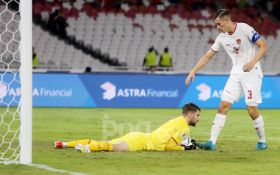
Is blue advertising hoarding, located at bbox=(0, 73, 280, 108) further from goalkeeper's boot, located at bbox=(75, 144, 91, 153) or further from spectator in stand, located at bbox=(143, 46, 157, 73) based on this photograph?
goalkeeper's boot, located at bbox=(75, 144, 91, 153)

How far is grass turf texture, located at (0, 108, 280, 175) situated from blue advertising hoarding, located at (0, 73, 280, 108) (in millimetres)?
4399

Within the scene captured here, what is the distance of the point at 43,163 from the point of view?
33.3ft

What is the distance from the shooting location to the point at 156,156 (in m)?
11.1

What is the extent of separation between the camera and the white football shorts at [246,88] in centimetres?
1248

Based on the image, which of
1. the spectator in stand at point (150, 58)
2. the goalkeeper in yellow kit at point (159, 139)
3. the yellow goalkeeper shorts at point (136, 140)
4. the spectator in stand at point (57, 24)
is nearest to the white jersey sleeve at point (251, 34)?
the goalkeeper in yellow kit at point (159, 139)

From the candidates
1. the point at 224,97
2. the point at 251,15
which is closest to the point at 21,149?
the point at 224,97

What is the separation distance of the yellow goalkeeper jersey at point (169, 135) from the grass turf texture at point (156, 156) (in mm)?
Result: 207

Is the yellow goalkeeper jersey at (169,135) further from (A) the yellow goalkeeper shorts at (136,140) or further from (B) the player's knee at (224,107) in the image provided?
(B) the player's knee at (224,107)

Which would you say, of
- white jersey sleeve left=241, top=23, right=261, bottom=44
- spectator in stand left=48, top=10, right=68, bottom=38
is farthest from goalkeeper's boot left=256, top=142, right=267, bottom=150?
spectator in stand left=48, top=10, right=68, bottom=38

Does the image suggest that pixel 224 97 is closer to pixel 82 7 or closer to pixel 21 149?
pixel 21 149

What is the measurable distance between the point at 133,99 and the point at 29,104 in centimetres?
1408

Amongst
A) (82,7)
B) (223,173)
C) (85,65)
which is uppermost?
(82,7)

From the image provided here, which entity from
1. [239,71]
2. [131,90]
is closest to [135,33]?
[131,90]

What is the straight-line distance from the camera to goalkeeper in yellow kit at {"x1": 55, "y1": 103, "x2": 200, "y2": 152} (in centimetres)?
1152
